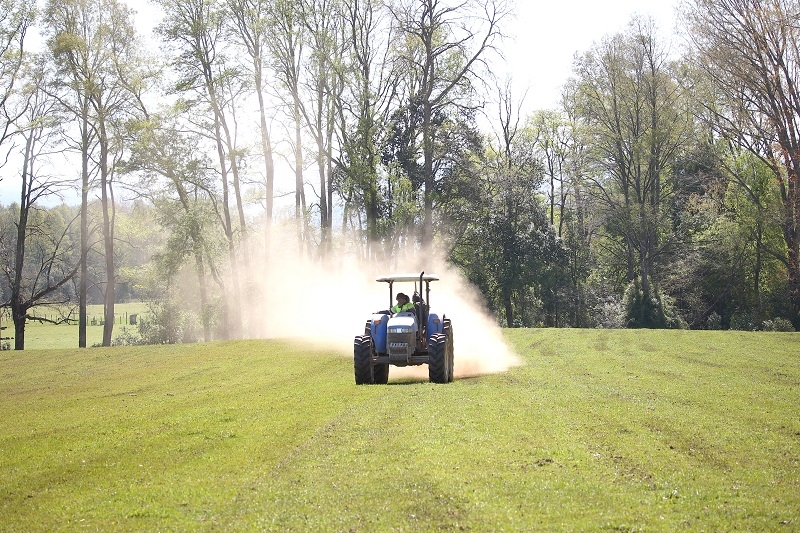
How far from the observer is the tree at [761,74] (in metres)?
39.8

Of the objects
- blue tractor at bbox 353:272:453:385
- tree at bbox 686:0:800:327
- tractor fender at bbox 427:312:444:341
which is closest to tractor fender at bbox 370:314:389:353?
blue tractor at bbox 353:272:453:385

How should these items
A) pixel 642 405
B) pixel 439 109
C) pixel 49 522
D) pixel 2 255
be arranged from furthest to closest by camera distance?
pixel 439 109 → pixel 2 255 → pixel 642 405 → pixel 49 522

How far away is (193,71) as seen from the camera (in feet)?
160

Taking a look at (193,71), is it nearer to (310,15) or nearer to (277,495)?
Result: (310,15)

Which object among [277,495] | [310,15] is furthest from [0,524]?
[310,15]

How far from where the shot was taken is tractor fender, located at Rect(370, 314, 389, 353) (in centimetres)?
1855

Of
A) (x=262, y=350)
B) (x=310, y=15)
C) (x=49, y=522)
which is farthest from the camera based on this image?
(x=310, y=15)

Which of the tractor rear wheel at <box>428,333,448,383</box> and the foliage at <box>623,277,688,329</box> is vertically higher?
the foliage at <box>623,277,688,329</box>

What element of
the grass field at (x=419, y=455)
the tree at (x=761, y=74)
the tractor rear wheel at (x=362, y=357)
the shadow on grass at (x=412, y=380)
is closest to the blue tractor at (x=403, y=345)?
the tractor rear wheel at (x=362, y=357)

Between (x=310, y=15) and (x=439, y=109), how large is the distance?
11039 mm

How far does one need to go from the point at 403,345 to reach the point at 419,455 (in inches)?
296

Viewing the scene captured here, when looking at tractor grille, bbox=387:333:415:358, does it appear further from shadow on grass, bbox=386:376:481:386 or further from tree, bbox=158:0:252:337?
tree, bbox=158:0:252:337

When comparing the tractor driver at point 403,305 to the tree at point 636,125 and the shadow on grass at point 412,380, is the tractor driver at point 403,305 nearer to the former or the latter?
the shadow on grass at point 412,380

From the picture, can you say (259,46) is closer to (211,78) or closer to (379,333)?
(211,78)
